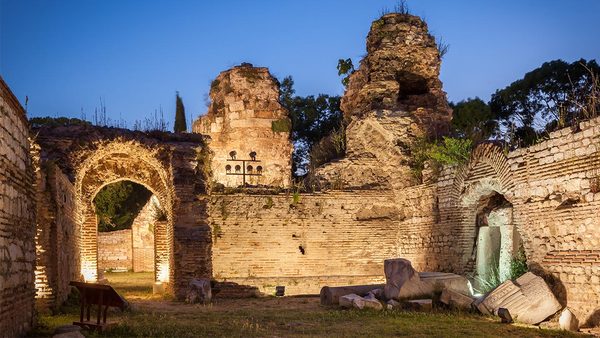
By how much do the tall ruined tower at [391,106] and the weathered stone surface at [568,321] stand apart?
8.53 meters

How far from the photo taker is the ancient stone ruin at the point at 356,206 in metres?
11.5

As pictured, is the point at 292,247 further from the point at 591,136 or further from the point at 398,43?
the point at 591,136

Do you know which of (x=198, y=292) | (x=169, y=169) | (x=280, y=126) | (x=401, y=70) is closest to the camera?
(x=198, y=292)

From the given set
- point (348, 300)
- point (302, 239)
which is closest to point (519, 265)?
point (348, 300)

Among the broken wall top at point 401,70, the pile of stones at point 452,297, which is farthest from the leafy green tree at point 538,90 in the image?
the pile of stones at point 452,297

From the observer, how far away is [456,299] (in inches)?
499

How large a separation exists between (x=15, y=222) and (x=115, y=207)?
29659 millimetres

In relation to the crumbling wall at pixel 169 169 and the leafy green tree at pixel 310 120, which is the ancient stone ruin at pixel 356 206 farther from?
the leafy green tree at pixel 310 120

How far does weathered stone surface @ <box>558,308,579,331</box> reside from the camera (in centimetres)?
1059

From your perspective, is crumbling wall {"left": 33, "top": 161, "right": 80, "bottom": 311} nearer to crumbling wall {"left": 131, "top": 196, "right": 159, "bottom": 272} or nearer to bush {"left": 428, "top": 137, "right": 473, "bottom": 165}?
bush {"left": 428, "top": 137, "right": 473, "bottom": 165}

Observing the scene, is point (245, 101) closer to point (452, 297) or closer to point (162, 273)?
point (162, 273)

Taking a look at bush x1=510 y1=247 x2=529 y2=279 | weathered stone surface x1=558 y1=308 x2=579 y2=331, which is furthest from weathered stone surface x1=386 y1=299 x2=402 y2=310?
weathered stone surface x1=558 y1=308 x2=579 y2=331

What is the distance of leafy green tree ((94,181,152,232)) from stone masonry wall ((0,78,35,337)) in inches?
1062

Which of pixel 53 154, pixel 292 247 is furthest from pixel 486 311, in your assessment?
pixel 53 154
